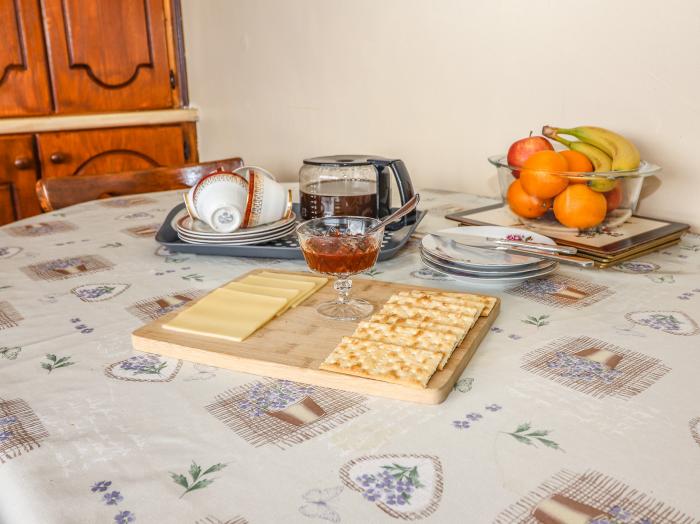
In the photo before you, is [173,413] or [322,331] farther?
[322,331]

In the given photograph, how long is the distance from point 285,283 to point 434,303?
20cm

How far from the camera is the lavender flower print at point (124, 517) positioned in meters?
0.41

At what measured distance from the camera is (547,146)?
43.7 inches

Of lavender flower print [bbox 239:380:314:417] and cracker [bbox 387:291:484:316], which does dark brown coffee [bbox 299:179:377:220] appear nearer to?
cracker [bbox 387:291:484:316]

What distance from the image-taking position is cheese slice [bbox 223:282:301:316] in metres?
0.76

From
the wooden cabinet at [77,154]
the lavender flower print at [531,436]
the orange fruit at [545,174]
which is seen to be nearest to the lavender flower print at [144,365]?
the lavender flower print at [531,436]

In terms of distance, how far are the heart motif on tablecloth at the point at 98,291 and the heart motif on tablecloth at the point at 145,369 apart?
0.73ft

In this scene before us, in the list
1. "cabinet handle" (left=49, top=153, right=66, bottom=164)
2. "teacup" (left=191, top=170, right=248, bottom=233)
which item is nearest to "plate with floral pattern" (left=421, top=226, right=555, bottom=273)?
"teacup" (left=191, top=170, right=248, bottom=233)

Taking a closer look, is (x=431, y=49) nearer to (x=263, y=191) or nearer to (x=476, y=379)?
(x=263, y=191)

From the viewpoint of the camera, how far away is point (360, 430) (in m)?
0.52

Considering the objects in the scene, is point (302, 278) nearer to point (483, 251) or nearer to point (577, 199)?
point (483, 251)

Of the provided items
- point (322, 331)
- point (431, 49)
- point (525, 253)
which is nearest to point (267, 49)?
point (431, 49)

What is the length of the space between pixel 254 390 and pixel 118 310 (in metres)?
0.30

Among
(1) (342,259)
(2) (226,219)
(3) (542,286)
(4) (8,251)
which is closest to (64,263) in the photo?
(4) (8,251)
